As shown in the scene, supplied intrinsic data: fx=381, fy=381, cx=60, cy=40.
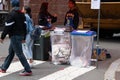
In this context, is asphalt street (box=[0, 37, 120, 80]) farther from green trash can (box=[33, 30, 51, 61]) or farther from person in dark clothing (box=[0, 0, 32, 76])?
person in dark clothing (box=[0, 0, 32, 76])

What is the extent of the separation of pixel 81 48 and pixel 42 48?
4.32 ft

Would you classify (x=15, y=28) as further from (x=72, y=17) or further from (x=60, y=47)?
(x=72, y=17)

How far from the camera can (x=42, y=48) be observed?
10.8 meters

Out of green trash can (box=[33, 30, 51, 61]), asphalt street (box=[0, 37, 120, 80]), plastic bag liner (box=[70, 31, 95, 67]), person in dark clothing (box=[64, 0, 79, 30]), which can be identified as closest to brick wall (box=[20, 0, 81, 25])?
person in dark clothing (box=[64, 0, 79, 30])

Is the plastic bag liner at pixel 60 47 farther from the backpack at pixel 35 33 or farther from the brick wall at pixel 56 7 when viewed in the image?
the brick wall at pixel 56 7

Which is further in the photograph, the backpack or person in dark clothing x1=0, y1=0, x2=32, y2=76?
the backpack

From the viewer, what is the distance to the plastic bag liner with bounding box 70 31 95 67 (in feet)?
32.2

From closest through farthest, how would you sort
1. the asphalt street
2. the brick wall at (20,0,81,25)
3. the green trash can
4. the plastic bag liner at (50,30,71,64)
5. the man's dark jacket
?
1. the man's dark jacket
2. the asphalt street
3. the plastic bag liner at (50,30,71,64)
4. the green trash can
5. the brick wall at (20,0,81,25)

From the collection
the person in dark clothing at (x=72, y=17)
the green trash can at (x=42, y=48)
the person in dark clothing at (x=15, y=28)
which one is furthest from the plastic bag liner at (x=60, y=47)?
the person in dark clothing at (x=15, y=28)

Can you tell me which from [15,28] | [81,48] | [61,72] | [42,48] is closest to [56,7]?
[42,48]

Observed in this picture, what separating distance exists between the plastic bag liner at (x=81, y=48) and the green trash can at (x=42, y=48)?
1.02 metres

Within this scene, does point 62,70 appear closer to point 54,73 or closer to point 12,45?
point 54,73

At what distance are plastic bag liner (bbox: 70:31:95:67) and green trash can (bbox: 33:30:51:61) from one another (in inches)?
40.4

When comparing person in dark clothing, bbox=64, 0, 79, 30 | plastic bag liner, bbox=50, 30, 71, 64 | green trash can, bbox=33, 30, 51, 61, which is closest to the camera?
plastic bag liner, bbox=50, 30, 71, 64
